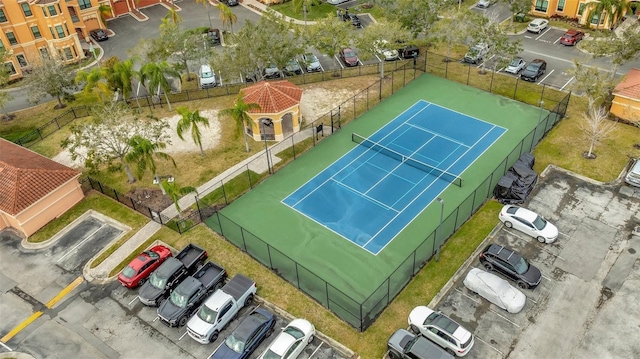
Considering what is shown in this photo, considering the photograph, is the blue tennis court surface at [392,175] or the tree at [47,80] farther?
the tree at [47,80]

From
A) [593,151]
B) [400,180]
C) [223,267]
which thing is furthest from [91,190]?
[593,151]

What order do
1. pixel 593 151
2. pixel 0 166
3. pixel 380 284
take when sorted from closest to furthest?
pixel 380 284, pixel 0 166, pixel 593 151

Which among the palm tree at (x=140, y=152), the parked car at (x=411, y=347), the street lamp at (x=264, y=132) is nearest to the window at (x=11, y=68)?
the palm tree at (x=140, y=152)

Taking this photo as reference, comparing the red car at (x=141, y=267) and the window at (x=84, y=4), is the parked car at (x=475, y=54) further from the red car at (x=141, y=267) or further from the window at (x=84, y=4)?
the window at (x=84, y=4)

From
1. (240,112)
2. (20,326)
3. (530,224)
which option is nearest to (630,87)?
(530,224)

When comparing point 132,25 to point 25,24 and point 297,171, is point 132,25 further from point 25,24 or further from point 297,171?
point 297,171

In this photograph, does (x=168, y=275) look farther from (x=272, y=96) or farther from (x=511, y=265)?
(x=511, y=265)
